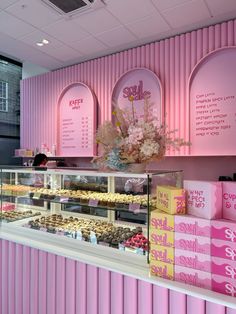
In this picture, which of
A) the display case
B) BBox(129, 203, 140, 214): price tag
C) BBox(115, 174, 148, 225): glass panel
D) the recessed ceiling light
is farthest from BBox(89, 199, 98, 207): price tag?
the recessed ceiling light

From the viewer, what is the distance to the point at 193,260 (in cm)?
104

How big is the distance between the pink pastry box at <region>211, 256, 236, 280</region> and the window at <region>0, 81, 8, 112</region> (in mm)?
5230

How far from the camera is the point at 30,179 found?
2324mm

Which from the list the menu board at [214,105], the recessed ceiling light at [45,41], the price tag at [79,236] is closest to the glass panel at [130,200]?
the price tag at [79,236]

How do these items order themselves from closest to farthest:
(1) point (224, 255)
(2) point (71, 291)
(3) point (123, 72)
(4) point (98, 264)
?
(1) point (224, 255)
(4) point (98, 264)
(2) point (71, 291)
(3) point (123, 72)

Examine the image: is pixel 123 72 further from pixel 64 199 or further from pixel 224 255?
pixel 224 255

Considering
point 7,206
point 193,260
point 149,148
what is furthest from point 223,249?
point 7,206

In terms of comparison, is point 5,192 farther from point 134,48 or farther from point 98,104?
point 134,48

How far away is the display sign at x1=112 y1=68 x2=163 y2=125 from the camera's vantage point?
364cm

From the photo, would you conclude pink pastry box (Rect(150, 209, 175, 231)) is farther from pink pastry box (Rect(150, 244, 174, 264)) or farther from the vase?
A: the vase

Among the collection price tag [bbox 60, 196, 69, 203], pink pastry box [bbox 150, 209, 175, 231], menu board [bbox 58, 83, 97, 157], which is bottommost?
price tag [bbox 60, 196, 69, 203]

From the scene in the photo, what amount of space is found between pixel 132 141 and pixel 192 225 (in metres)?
0.63

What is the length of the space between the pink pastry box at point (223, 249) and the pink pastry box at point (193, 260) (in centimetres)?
4

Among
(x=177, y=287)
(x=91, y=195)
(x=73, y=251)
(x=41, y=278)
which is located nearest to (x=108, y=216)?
(x=91, y=195)
